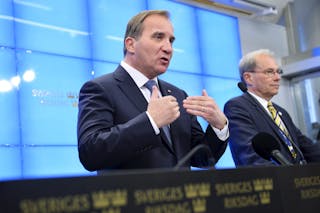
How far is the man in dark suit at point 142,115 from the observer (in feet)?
4.71

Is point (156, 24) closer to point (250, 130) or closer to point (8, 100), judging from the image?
point (250, 130)

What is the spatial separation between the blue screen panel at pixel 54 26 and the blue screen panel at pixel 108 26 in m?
0.08

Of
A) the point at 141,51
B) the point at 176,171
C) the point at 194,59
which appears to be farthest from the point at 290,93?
the point at 176,171

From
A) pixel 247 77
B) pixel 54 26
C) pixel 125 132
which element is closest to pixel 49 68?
pixel 54 26

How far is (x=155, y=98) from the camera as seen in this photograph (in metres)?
1.57

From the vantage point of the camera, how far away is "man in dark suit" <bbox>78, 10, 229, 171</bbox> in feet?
4.71

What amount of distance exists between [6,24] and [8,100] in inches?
19.5

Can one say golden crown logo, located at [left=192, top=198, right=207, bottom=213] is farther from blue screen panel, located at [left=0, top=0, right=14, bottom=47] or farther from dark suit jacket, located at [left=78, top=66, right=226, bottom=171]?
blue screen panel, located at [left=0, top=0, right=14, bottom=47]

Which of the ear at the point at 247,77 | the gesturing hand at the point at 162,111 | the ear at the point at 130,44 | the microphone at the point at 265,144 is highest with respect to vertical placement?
the ear at the point at 247,77

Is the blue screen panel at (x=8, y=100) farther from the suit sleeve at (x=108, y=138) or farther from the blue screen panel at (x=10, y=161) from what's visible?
the suit sleeve at (x=108, y=138)

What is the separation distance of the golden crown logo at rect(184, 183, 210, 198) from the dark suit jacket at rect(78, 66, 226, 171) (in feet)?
1.79

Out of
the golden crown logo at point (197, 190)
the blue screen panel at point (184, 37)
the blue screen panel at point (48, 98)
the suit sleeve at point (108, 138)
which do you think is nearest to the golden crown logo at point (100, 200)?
the golden crown logo at point (197, 190)

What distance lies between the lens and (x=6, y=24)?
2969 mm

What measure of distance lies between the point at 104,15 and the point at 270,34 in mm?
2317
